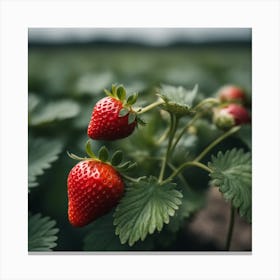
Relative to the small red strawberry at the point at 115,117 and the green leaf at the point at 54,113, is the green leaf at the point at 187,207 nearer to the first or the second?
the small red strawberry at the point at 115,117

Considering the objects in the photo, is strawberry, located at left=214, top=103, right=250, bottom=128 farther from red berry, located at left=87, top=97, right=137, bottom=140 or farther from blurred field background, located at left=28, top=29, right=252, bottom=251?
red berry, located at left=87, top=97, right=137, bottom=140

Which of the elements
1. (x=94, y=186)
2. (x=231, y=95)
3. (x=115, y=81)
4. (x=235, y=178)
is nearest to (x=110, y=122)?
(x=94, y=186)

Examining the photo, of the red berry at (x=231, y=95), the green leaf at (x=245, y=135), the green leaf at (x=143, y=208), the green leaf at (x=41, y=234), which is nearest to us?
the green leaf at (x=143, y=208)

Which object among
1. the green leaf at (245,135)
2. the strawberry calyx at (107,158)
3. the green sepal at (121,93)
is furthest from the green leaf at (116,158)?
the green leaf at (245,135)

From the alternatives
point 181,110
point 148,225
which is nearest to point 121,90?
point 181,110
